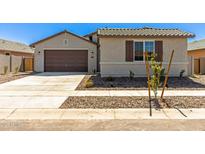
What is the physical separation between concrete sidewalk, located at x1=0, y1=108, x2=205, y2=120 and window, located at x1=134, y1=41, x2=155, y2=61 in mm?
8496

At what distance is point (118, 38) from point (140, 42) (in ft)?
5.14

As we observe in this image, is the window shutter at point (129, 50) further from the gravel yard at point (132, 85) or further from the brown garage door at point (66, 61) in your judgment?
the brown garage door at point (66, 61)

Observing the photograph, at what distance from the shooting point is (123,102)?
7918 mm

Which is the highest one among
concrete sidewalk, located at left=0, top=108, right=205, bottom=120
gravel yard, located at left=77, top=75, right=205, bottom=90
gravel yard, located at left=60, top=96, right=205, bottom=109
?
gravel yard, located at left=77, top=75, right=205, bottom=90

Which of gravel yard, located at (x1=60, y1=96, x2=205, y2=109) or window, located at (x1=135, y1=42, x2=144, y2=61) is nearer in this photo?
gravel yard, located at (x1=60, y1=96, x2=205, y2=109)

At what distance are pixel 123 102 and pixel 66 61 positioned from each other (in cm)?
1479

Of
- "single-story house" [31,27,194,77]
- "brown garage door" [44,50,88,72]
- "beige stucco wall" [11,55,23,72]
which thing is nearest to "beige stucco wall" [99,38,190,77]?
"single-story house" [31,27,194,77]

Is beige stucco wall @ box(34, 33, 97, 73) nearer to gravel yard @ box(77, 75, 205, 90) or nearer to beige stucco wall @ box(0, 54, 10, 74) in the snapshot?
beige stucco wall @ box(0, 54, 10, 74)

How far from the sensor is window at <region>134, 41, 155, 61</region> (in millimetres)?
14938

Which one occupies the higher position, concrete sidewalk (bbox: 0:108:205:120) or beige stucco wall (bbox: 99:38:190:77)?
beige stucco wall (bbox: 99:38:190:77)

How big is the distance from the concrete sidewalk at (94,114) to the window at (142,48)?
8496mm

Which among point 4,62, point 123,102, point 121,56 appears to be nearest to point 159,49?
point 121,56

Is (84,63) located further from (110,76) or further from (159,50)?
(159,50)

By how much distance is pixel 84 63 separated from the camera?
2186 centimetres
